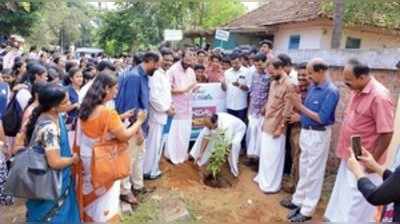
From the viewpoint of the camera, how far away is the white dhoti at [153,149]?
5.43 m

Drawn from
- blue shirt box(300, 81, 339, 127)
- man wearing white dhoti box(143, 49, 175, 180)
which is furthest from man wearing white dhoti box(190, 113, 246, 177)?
blue shirt box(300, 81, 339, 127)

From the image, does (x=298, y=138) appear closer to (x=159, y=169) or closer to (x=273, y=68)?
(x=273, y=68)

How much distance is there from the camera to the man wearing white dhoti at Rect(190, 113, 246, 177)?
5984 millimetres

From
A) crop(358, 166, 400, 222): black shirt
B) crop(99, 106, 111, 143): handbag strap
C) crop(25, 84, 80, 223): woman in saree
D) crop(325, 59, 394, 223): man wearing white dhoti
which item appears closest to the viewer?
crop(358, 166, 400, 222): black shirt

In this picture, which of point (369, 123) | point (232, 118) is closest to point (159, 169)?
point (232, 118)

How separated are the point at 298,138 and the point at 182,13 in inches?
697

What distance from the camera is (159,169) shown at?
5.91 metres

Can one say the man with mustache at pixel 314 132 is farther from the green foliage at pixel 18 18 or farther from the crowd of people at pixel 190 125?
the green foliage at pixel 18 18

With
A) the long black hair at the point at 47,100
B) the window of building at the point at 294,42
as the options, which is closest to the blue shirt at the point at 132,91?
the long black hair at the point at 47,100

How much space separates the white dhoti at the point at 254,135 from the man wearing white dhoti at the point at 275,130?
1.14ft

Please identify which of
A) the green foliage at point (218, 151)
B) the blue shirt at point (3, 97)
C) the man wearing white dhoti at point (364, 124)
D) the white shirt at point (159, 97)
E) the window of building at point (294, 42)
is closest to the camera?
the man wearing white dhoti at point (364, 124)

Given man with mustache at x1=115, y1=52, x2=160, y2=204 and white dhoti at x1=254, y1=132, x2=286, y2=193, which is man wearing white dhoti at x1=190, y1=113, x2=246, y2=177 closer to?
white dhoti at x1=254, y1=132, x2=286, y2=193

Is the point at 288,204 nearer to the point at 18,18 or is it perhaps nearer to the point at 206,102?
the point at 206,102

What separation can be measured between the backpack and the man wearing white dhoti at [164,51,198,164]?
6.87 ft
